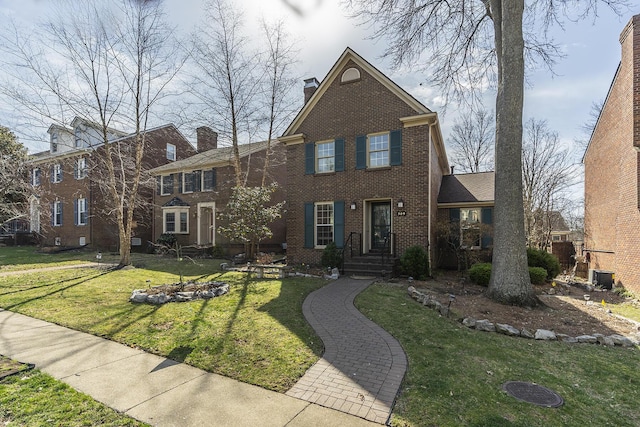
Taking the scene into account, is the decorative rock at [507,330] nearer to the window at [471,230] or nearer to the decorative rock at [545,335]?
the decorative rock at [545,335]

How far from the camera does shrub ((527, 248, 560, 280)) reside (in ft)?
37.5

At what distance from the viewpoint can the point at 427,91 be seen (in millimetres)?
14359

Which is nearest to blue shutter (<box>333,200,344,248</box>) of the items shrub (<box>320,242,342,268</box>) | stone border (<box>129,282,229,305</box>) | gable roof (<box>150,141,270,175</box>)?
shrub (<box>320,242,342,268</box>)

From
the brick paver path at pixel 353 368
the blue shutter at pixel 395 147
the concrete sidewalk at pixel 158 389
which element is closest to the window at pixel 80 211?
the concrete sidewalk at pixel 158 389

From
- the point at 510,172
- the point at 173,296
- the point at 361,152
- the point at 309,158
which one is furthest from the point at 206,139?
the point at 510,172

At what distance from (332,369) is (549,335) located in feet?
14.2

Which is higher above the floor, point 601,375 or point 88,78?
point 88,78

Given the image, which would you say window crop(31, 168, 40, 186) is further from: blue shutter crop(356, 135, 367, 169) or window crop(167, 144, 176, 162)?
blue shutter crop(356, 135, 367, 169)

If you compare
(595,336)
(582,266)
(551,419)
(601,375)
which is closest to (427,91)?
(582,266)

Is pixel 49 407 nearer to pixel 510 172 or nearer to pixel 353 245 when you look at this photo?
pixel 510 172

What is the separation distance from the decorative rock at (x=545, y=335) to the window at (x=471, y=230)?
651cm

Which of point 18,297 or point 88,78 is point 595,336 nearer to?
point 18,297

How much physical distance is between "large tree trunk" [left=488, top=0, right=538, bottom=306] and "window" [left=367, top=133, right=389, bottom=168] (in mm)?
4347

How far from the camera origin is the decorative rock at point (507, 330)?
5828 millimetres
